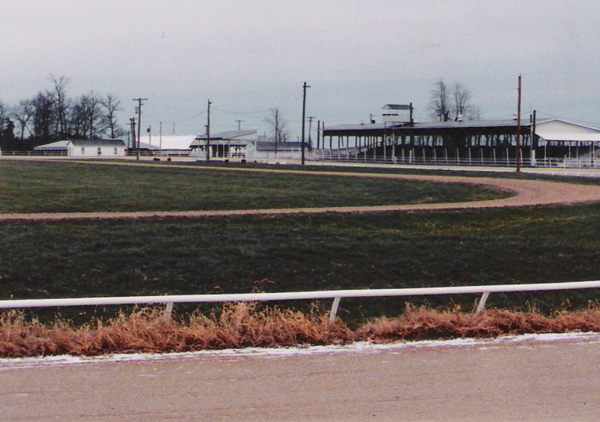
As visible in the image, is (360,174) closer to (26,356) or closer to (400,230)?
(400,230)

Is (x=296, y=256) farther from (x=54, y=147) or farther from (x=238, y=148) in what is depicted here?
(x=54, y=147)

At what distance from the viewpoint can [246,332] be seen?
802 centimetres

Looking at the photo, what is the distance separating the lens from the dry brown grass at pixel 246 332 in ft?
24.7

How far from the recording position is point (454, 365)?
7027 millimetres

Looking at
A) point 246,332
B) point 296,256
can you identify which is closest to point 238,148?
point 296,256

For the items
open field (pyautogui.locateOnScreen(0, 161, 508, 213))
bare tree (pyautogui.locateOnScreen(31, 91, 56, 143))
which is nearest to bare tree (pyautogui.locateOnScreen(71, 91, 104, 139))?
bare tree (pyautogui.locateOnScreen(31, 91, 56, 143))

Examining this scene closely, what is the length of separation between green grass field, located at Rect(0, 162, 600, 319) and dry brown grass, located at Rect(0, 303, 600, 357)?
5.67m

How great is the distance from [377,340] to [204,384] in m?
2.18

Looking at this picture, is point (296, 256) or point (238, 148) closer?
point (296, 256)

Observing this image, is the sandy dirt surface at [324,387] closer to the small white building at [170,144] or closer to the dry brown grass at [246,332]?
the dry brown grass at [246,332]

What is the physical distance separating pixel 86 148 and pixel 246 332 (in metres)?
125

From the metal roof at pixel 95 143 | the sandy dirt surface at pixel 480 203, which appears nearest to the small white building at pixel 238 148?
the metal roof at pixel 95 143

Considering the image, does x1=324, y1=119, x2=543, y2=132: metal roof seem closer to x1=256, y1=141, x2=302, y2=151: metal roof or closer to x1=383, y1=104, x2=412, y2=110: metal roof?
x1=383, y1=104, x2=412, y2=110: metal roof

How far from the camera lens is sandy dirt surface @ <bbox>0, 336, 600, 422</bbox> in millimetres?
5727
